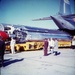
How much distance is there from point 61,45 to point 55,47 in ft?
11.5

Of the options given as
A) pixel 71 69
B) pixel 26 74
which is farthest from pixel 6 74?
pixel 71 69

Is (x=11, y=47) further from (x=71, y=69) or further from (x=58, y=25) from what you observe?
(x=71, y=69)

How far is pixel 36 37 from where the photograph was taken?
1032 centimetres

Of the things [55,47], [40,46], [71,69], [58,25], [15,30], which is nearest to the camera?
[71,69]

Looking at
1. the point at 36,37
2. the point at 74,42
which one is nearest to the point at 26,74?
the point at 74,42

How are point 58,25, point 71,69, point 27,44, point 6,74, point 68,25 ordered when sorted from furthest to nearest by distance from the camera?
point 27,44, point 58,25, point 68,25, point 71,69, point 6,74

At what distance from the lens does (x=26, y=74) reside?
12.0 ft

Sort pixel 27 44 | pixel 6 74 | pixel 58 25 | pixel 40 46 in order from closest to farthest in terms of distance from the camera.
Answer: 1. pixel 6 74
2. pixel 58 25
3. pixel 27 44
4. pixel 40 46

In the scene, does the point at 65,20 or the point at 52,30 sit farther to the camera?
the point at 52,30

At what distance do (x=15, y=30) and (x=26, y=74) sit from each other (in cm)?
440

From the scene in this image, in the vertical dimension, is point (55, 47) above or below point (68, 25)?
below

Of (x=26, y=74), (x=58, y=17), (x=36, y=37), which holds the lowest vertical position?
(x=26, y=74)

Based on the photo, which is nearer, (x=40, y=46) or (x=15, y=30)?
(x=15, y=30)

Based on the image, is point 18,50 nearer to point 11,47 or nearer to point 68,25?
point 11,47
